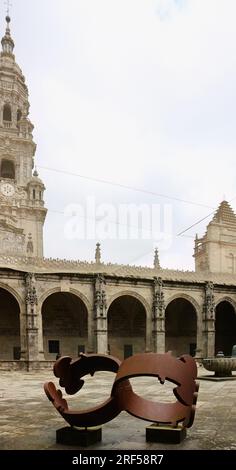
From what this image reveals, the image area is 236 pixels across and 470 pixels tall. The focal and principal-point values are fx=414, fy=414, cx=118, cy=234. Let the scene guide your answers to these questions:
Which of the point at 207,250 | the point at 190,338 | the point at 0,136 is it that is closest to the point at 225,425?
the point at 190,338

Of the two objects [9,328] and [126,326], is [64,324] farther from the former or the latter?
[126,326]

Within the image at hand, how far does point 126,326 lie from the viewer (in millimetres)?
36438

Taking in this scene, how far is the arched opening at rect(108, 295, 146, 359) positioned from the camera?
3569cm

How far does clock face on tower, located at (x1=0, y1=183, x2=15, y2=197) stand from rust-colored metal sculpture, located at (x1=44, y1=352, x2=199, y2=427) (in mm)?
44330

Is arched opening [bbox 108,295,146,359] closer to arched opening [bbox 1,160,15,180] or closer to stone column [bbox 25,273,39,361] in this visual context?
stone column [bbox 25,273,39,361]

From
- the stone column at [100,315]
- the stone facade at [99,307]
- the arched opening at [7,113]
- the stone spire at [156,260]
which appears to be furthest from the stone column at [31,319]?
the arched opening at [7,113]

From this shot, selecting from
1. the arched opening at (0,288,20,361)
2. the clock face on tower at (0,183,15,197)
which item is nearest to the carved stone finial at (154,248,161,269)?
the arched opening at (0,288,20,361)

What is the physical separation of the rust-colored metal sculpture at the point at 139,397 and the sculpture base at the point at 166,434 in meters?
0.12

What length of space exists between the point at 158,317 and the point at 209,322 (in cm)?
442

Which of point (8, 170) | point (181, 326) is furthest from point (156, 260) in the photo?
point (8, 170)

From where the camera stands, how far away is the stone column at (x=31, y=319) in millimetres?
27078

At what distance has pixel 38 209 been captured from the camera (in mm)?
49781

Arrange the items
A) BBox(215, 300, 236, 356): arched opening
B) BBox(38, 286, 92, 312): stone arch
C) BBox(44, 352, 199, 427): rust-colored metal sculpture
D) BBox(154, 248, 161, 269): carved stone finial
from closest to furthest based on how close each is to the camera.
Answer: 1. BBox(44, 352, 199, 427): rust-colored metal sculpture
2. BBox(38, 286, 92, 312): stone arch
3. BBox(154, 248, 161, 269): carved stone finial
4. BBox(215, 300, 236, 356): arched opening
